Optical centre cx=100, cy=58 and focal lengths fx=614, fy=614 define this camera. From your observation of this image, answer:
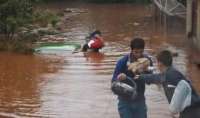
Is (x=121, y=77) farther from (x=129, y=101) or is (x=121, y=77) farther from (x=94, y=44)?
(x=94, y=44)

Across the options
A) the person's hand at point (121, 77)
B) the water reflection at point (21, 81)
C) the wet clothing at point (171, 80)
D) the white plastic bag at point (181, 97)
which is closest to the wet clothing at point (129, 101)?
the person's hand at point (121, 77)

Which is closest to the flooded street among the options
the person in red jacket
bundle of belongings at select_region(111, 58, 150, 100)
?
the person in red jacket

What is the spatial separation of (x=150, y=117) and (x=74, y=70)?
6005 millimetres

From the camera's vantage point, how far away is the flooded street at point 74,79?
11750mm

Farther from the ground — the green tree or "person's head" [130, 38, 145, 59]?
"person's head" [130, 38, 145, 59]

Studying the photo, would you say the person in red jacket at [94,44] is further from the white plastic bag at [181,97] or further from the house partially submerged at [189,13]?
the white plastic bag at [181,97]

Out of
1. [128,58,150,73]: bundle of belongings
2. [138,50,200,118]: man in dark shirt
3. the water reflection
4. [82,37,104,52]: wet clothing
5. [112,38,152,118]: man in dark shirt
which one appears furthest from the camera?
[82,37,104,52]: wet clothing

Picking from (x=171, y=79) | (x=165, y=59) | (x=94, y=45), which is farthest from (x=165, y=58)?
(x=94, y=45)

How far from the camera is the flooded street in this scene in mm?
11750

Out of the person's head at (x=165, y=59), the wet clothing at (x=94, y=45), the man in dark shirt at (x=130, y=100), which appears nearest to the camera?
the person's head at (x=165, y=59)

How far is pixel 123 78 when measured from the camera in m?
7.53

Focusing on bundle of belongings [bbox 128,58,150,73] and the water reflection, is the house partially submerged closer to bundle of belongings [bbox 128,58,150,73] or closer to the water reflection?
the water reflection

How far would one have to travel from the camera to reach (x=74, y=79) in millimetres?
15250

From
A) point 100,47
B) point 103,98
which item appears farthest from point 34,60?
point 103,98
